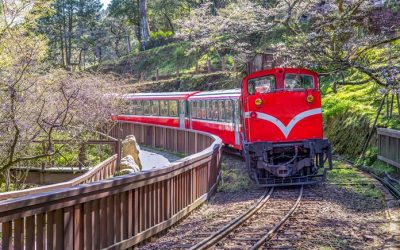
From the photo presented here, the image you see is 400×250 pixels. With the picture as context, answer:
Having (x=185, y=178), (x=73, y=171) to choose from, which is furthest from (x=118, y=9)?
(x=185, y=178)

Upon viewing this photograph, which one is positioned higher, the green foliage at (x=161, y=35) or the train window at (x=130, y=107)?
the green foliage at (x=161, y=35)

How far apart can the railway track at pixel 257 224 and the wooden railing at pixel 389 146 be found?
357 cm

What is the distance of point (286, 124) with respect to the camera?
14.2 meters

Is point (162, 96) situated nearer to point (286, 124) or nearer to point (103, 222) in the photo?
point (286, 124)

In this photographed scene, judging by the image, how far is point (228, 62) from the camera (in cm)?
4500

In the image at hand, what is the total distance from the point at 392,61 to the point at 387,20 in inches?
547

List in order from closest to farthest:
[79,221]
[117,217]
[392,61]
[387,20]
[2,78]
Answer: [79,221] < [117,217] < [2,78] < [392,61] < [387,20]

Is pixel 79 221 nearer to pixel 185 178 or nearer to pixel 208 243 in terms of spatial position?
pixel 208 243

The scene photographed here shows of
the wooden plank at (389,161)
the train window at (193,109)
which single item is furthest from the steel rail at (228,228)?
the train window at (193,109)

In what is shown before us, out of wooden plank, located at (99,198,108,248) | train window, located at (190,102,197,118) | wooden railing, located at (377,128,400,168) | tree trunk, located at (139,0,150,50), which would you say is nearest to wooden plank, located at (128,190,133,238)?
wooden plank, located at (99,198,108,248)

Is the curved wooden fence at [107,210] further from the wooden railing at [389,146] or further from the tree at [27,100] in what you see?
the wooden railing at [389,146]

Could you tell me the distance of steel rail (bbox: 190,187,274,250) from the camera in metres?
7.70

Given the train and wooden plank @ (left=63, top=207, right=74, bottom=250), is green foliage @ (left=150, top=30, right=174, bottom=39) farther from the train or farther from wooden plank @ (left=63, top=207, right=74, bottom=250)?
wooden plank @ (left=63, top=207, right=74, bottom=250)

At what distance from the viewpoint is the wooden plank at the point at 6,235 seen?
538cm
